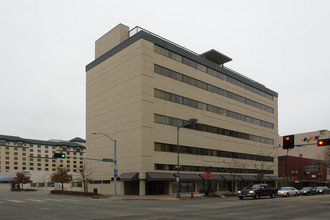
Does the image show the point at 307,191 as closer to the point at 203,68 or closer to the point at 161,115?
the point at 161,115

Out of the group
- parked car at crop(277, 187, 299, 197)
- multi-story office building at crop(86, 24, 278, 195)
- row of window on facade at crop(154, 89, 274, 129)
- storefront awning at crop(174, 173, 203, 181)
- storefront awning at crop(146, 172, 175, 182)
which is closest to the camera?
parked car at crop(277, 187, 299, 197)

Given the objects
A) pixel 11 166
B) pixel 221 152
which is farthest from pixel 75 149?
pixel 221 152

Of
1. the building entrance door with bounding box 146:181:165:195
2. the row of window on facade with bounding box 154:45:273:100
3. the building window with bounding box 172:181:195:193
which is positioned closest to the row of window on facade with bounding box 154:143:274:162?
the building window with bounding box 172:181:195:193

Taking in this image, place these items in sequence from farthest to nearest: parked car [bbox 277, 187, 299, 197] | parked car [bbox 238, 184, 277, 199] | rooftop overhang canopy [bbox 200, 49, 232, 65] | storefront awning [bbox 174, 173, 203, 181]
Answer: rooftop overhang canopy [bbox 200, 49, 232, 65] < storefront awning [bbox 174, 173, 203, 181] < parked car [bbox 277, 187, 299, 197] < parked car [bbox 238, 184, 277, 199]

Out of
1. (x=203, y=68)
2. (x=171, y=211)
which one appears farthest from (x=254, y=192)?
(x=203, y=68)

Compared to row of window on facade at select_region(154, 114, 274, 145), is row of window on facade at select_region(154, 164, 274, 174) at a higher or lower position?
lower

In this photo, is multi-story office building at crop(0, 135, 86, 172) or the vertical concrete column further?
multi-story office building at crop(0, 135, 86, 172)

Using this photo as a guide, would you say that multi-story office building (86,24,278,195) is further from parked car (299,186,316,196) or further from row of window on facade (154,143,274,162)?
parked car (299,186,316,196)

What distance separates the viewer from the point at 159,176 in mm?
49344

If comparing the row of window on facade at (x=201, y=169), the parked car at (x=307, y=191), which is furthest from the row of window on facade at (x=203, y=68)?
the parked car at (x=307, y=191)

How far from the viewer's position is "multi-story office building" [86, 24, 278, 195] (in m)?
50.7

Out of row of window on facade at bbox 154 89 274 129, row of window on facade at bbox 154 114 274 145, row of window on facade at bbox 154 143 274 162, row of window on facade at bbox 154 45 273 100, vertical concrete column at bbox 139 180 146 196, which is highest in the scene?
row of window on facade at bbox 154 45 273 100

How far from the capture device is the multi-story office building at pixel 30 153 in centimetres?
15375

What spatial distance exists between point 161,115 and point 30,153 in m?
132
